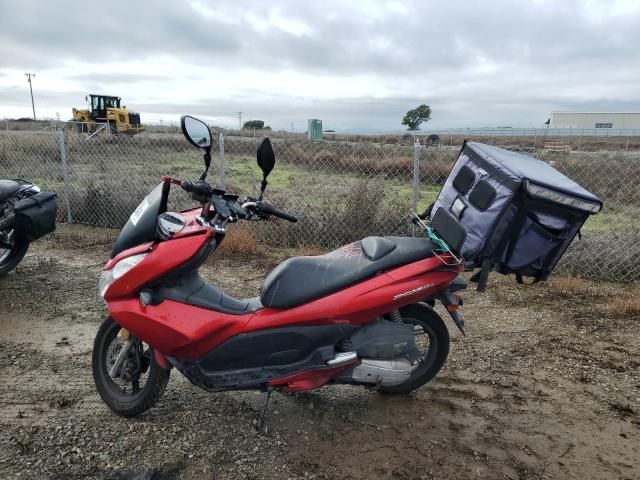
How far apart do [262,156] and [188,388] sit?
164 cm

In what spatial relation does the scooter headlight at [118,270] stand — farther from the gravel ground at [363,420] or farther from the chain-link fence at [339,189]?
the chain-link fence at [339,189]

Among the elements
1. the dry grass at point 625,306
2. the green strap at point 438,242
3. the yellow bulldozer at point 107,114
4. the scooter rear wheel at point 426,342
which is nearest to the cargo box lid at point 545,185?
the green strap at point 438,242

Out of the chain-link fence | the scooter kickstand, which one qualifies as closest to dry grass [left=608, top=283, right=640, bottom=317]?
the chain-link fence

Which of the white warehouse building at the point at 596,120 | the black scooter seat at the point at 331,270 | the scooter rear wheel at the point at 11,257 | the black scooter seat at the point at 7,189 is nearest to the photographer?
the black scooter seat at the point at 331,270

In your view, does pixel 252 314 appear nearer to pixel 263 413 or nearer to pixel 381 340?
pixel 263 413

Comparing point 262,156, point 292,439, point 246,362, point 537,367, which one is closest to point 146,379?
point 246,362

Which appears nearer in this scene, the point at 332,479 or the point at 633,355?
the point at 332,479

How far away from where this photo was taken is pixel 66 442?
270cm

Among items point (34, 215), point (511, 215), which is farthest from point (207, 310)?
point (34, 215)

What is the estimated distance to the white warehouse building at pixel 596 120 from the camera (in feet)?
136

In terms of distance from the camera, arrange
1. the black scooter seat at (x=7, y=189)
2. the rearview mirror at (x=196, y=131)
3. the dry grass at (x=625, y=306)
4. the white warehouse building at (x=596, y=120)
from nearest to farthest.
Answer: the rearview mirror at (x=196, y=131) → the dry grass at (x=625, y=306) → the black scooter seat at (x=7, y=189) → the white warehouse building at (x=596, y=120)

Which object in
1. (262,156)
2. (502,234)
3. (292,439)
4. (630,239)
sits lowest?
(292,439)

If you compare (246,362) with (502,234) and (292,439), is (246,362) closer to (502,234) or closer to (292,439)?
(292,439)

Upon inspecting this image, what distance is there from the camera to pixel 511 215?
2477 millimetres
